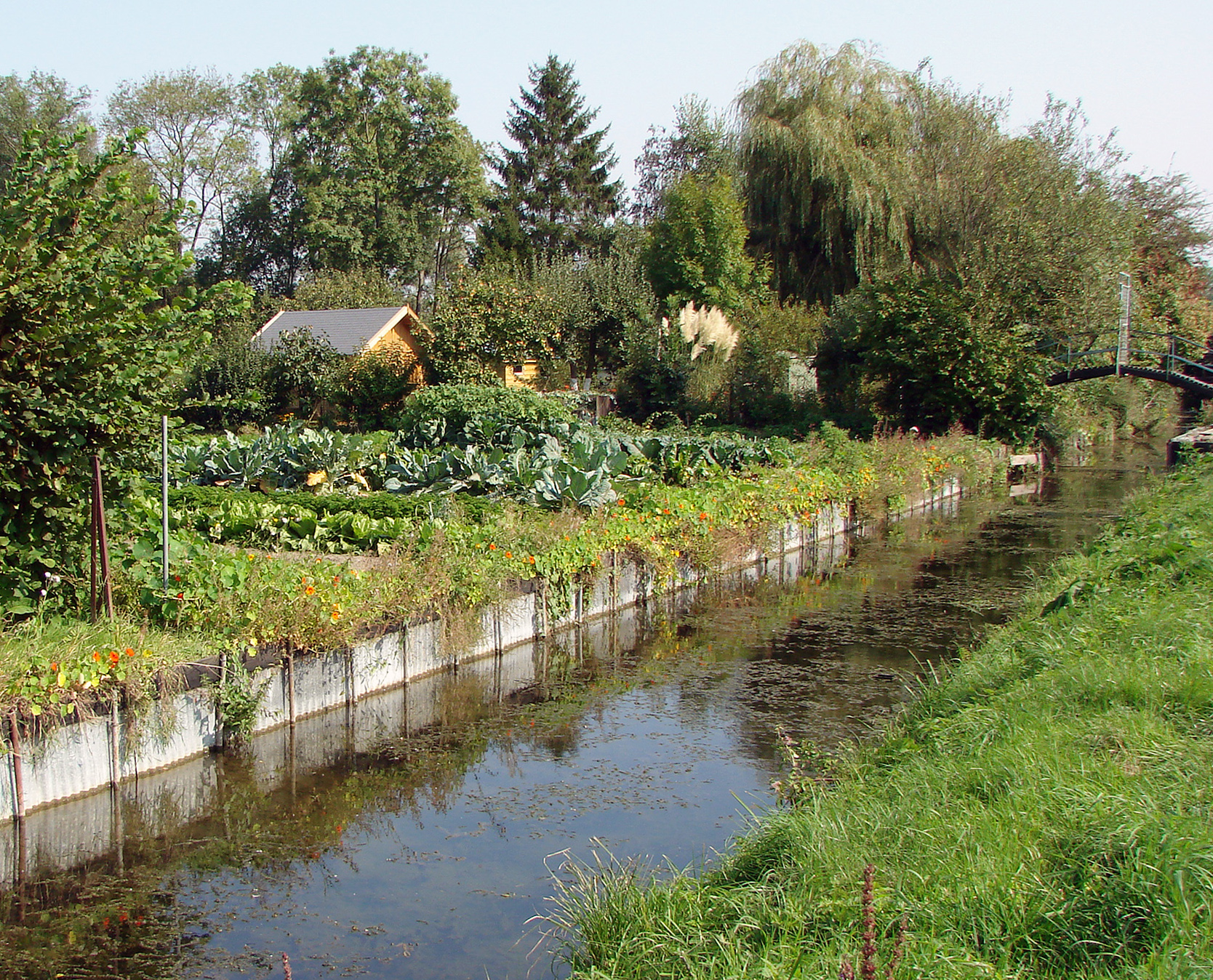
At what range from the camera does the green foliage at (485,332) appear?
91.6 ft

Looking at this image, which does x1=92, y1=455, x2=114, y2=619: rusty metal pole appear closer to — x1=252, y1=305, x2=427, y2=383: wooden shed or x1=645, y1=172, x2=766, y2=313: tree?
x1=252, y1=305, x2=427, y2=383: wooden shed

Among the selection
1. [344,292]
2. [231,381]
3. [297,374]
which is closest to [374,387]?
[297,374]

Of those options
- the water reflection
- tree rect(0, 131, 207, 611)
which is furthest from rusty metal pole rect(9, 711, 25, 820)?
tree rect(0, 131, 207, 611)

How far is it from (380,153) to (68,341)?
1786 inches

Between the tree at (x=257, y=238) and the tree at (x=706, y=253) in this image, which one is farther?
the tree at (x=257, y=238)

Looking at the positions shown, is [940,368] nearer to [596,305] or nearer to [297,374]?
[596,305]

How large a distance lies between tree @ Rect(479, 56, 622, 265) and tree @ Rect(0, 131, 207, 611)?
46424 mm

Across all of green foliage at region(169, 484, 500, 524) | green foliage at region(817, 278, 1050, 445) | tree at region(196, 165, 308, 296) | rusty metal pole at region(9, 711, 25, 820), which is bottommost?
rusty metal pole at region(9, 711, 25, 820)

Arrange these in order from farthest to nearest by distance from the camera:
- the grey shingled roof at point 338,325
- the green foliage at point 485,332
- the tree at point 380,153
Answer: the tree at point 380,153 < the grey shingled roof at point 338,325 < the green foliage at point 485,332

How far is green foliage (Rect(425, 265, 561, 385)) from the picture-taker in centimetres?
2791

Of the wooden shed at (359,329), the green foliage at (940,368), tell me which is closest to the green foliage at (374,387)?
the wooden shed at (359,329)

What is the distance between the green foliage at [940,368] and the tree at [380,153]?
27794 millimetres

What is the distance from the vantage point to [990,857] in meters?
4.16

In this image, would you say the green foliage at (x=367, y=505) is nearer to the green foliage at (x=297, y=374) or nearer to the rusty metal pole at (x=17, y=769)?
the rusty metal pole at (x=17, y=769)
